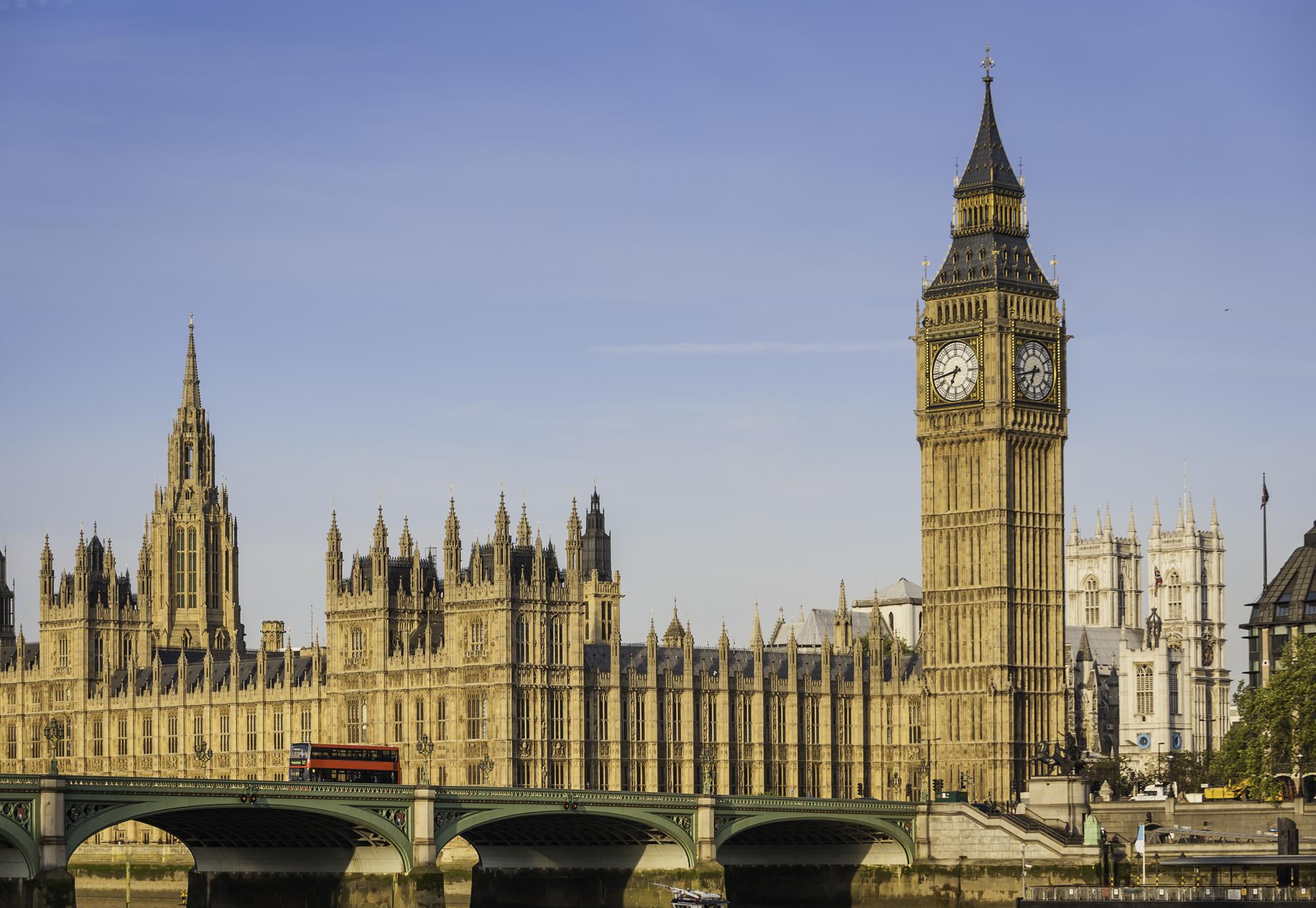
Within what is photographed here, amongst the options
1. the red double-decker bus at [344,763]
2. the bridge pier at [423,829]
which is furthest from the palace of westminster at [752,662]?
the bridge pier at [423,829]

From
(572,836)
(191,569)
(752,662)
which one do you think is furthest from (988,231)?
(191,569)

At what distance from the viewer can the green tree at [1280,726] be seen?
422 feet

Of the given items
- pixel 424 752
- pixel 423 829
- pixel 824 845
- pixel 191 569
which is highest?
pixel 191 569

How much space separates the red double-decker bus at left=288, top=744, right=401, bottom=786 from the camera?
119312mm

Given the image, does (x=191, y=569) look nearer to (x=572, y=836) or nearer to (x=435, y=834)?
(x=572, y=836)

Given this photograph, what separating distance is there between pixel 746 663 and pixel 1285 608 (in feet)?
102

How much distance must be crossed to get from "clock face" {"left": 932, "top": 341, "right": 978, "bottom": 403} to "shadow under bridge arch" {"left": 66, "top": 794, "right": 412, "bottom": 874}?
4531 cm

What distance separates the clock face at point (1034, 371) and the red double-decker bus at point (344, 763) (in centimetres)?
3780

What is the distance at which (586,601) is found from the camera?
491 ft

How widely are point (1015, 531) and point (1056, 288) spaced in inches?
499

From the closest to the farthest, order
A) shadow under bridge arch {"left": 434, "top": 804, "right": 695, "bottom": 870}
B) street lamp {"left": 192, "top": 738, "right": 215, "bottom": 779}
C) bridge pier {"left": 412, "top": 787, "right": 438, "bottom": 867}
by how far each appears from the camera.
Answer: bridge pier {"left": 412, "top": 787, "right": 438, "bottom": 867}, shadow under bridge arch {"left": 434, "top": 804, "right": 695, "bottom": 870}, street lamp {"left": 192, "top": 738, "right": 215, "bottom": 779}

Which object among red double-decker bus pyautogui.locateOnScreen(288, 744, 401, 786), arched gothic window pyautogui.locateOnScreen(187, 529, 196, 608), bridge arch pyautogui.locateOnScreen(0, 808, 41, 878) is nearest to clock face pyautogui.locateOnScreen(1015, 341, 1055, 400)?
red double-decker bus pyautogui.locateOnScreen(288, 744, 401, 786)

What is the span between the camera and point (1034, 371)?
143750mm

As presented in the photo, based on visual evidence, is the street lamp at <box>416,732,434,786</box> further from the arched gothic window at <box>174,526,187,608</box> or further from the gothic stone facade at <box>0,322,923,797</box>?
the arched gothic window at <box>174,526,187,608</box>
